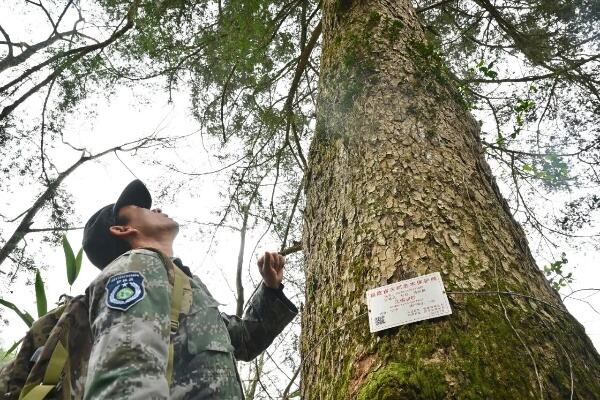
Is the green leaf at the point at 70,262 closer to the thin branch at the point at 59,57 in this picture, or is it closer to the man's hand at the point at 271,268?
the man's hand at the point at 271,268

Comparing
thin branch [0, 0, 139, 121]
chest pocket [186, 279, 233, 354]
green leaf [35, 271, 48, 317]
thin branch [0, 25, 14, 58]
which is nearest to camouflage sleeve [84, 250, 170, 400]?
chest pocket [186, 279, 233, 354]

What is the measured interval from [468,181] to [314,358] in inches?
31.4

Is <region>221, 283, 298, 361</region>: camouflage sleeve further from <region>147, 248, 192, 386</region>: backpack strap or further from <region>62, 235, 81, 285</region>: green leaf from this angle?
<region>62, 235, 81, 285</region>: green leaf

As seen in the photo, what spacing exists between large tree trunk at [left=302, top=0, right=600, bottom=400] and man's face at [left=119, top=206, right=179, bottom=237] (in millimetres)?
580

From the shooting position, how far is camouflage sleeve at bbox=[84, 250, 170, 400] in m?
0.89

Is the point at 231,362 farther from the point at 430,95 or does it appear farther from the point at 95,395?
the point at 430,95

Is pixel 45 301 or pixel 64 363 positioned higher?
pixel 45 301

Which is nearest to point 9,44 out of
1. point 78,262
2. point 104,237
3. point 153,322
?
point 78,262

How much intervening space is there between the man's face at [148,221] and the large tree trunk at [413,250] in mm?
580

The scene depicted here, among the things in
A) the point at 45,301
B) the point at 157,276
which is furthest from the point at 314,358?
the point at 45,301

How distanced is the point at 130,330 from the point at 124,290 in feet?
0.41

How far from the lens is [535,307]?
3.79 feet

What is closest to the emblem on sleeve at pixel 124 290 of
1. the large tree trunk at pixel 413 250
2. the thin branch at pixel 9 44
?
the large tree trunk at pixel 413 250

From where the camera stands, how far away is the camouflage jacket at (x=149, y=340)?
90 cm
